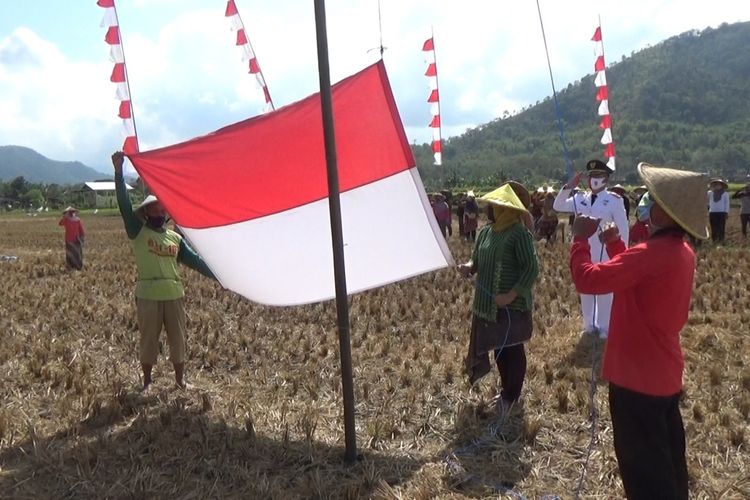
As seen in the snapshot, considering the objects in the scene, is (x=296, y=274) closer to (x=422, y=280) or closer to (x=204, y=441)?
(x=204, y=441)

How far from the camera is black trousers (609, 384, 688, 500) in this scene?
287 centimetres

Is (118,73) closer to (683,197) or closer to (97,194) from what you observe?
(683,197)

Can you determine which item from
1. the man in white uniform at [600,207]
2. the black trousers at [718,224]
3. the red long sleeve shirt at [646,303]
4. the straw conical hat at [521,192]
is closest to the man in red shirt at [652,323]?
the red long sleeve shirt at [646,303]

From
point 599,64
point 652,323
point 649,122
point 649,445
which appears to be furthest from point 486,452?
point 649,122

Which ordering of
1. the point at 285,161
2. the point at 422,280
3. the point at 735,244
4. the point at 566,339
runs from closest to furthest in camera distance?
1. the point at 285,161
2. the point at 566,339
3. the point at 422,280
4. the point at 735,244

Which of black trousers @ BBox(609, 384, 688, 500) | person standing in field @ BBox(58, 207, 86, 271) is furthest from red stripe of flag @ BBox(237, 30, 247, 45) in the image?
black trousers @ BBox(609, 384, 688, 500)

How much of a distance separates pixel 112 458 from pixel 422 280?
6828 millimetres

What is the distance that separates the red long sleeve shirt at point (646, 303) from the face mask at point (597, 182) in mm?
3159

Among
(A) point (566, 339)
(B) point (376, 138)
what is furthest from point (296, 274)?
(A) point (566, 339)

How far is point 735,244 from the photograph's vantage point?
14.0m

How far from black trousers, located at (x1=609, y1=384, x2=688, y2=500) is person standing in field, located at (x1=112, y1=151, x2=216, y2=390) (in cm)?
331

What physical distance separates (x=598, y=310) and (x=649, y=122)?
13533 centimetres

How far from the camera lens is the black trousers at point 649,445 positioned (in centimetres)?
287

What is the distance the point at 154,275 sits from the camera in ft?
16.9
